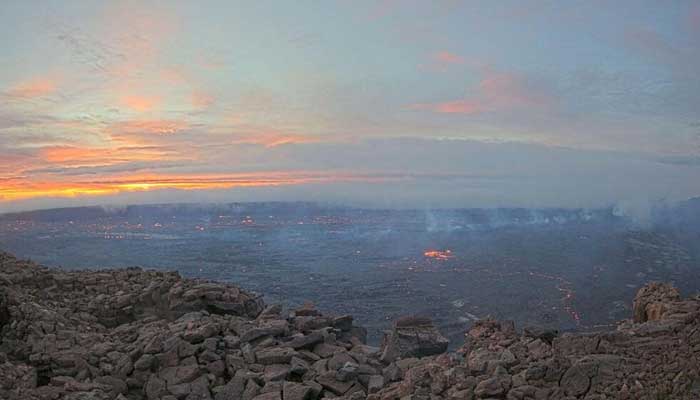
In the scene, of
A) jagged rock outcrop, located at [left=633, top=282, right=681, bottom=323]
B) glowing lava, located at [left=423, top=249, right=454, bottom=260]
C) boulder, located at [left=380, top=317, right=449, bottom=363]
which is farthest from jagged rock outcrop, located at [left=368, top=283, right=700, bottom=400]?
glowing lava, located at [left=423, top=249, right=454, bottom=260]

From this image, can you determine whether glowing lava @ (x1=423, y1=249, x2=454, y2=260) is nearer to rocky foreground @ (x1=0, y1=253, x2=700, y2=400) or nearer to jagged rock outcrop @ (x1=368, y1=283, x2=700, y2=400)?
rocky foreground @ (x1=0, y1=253, x2=700, y2=400)

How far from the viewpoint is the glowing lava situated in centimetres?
6225

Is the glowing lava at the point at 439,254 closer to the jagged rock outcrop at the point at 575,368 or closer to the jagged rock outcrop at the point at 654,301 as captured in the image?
the jagged rock outcrop at the point at 654,301

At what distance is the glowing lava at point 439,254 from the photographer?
204 ft

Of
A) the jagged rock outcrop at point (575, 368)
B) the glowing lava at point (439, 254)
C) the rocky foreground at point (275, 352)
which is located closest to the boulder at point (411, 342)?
the rocky foreground at point (275, 352)

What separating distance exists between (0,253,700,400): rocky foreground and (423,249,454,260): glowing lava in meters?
46.4

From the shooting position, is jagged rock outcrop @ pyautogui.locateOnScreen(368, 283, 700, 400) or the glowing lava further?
the glowing lava

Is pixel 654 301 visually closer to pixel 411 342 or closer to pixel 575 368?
pixel 411 342

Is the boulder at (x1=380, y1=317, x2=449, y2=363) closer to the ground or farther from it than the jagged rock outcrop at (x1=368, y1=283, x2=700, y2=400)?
closer to the ground

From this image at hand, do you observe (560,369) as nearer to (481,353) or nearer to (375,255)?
(481,353)

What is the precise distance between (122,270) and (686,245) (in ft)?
229

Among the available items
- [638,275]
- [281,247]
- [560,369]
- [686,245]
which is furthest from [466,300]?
[686,245]

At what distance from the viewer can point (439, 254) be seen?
213ft

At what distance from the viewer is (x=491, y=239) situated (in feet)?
279
